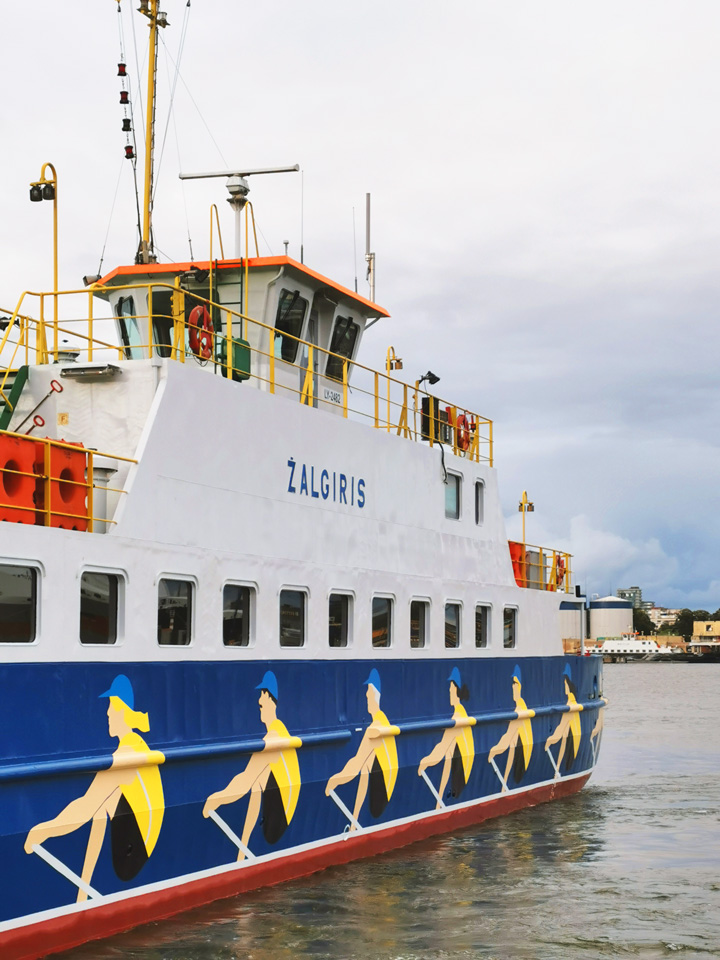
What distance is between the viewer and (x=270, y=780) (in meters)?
10.1

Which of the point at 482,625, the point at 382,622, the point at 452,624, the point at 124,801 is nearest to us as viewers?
the point at 124,801

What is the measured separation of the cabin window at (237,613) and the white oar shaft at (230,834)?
142cm

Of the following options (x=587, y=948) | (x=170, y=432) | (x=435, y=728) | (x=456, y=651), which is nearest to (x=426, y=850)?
(x=435, y=728)

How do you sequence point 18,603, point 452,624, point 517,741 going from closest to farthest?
Answer: 1. point 18,603
2. point 452,624
3. point 517,741

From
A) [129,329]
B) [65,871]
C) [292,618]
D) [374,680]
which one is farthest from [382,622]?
[65,871]

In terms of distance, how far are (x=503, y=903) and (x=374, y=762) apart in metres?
1.88

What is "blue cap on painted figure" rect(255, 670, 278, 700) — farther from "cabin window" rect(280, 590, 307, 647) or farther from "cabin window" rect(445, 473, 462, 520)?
"cabin window" rect(445, 473, 462, 520)

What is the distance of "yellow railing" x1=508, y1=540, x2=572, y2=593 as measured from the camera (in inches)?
658

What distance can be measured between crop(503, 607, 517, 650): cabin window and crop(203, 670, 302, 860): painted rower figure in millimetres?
5416

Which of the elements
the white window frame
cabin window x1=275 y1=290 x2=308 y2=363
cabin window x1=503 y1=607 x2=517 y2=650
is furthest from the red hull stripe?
cabin window x1=275 y1=290 x2=308 y2=363

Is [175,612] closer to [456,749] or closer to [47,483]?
[47,483]

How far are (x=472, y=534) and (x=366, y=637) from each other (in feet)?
10.9

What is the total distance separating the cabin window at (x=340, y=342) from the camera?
1373 cm

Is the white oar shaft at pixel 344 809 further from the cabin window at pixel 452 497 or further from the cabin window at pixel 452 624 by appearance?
the cabin window at pixel 452 497
